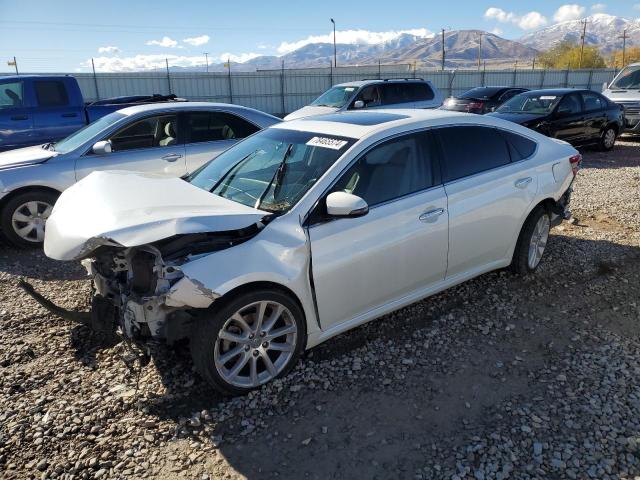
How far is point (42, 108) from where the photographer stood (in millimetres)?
9086

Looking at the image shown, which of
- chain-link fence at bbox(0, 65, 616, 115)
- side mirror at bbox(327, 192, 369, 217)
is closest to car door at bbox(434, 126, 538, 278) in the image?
side mirror at bbox(327, 192, 369, 217)

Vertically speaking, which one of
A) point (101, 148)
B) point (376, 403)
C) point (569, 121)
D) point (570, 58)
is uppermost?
point (570, 58)

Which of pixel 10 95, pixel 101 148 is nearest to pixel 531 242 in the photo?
pixel 101 148

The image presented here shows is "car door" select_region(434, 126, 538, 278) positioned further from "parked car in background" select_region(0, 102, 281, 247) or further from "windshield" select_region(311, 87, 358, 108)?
"windshield" select_region(311, 87, 358, 108)

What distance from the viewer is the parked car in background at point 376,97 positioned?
12539 millimetres

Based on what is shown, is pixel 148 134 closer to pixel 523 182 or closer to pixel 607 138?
pixel 523 182

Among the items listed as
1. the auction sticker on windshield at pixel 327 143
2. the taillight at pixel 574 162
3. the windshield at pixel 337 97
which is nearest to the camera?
the auction sticker on windshield at pixel 327 143

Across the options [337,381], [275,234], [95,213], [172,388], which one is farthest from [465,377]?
[95,213]

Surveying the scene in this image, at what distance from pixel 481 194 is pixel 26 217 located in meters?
5.12

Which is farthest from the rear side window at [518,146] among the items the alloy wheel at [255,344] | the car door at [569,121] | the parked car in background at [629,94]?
the parked car in background at [629,94]

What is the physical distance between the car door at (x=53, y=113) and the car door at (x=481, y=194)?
755cm

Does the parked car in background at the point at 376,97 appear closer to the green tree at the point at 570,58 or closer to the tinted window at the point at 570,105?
the tinted window at the point at 570,105

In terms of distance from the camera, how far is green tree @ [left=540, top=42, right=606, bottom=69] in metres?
77.1

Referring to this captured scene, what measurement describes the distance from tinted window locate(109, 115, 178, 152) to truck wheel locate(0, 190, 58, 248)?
3.35 feet
